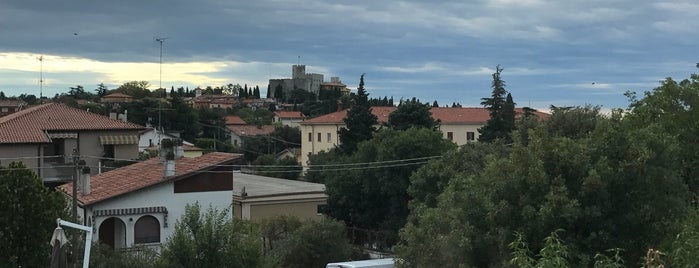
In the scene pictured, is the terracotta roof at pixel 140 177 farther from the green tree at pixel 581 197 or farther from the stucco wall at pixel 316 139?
the stucco wall at pixel 316 139

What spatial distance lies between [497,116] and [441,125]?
22.3 metres

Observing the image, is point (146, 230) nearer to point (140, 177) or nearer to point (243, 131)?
point (140, 177)

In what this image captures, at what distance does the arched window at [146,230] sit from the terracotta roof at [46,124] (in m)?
10.8

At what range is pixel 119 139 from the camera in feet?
125

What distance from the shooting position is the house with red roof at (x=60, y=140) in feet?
108

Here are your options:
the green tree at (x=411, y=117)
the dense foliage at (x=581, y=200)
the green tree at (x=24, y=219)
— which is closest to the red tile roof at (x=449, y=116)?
the green tree at (x=411, y=117)

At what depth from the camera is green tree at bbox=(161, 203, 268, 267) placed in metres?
17.5

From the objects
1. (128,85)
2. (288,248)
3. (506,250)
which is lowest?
(288,248)

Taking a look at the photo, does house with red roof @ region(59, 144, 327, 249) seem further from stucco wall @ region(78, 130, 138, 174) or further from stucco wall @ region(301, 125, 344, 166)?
stucco wall @ region(301, 125, 344, 166)

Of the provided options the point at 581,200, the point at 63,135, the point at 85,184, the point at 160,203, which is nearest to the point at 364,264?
the point at 581,200

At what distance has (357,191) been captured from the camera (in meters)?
38.3

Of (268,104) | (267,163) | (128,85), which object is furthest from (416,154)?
(268,104)

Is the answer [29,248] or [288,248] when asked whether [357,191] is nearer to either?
[288,248]

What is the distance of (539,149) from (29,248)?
12.2m
